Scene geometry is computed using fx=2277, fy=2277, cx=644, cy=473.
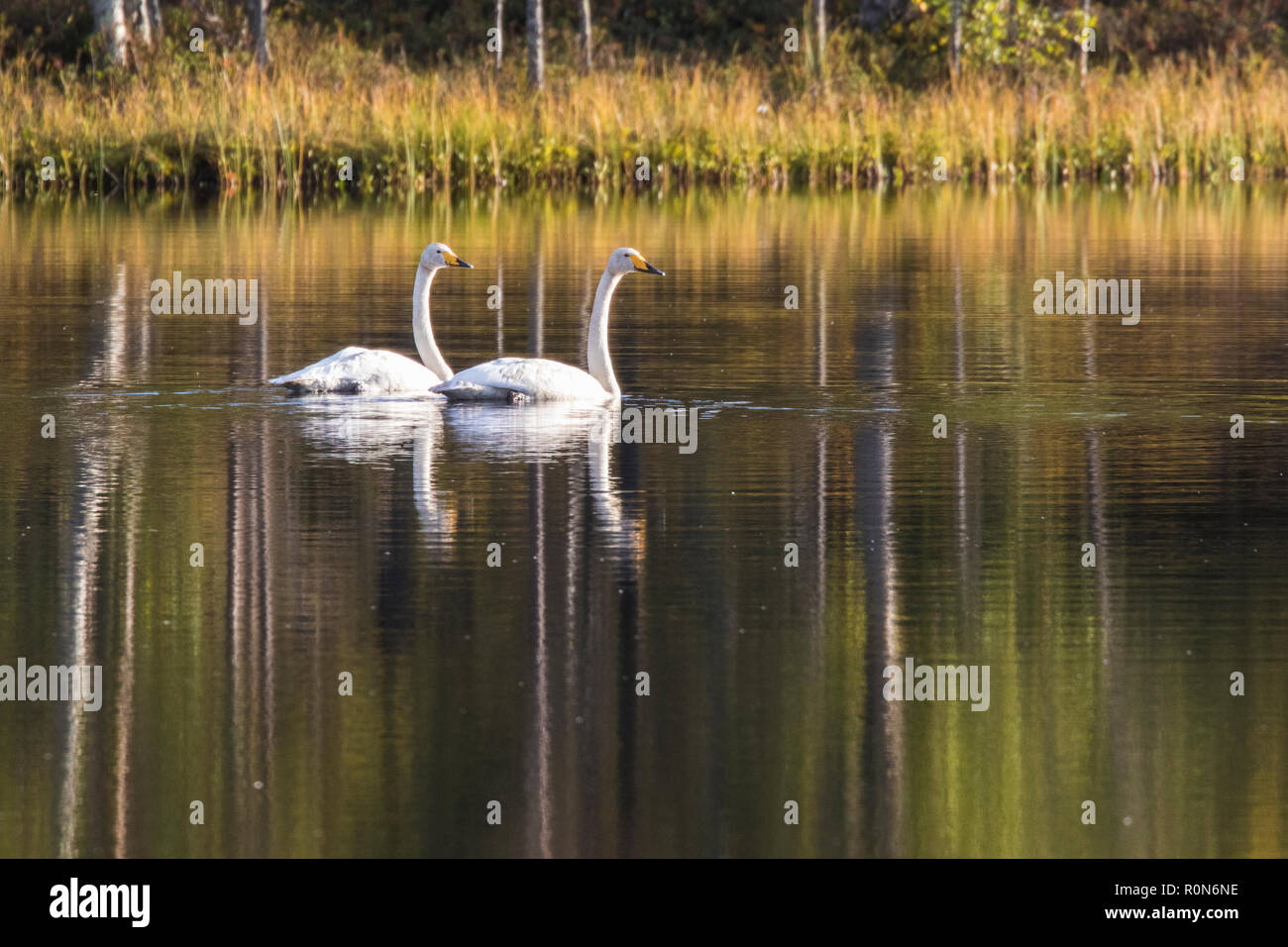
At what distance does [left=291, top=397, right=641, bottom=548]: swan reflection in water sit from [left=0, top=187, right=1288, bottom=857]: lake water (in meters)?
0.05

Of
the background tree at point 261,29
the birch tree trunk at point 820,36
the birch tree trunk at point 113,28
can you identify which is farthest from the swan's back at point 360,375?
the birch tree trunk at point 820,36

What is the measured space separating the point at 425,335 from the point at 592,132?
21909 mm

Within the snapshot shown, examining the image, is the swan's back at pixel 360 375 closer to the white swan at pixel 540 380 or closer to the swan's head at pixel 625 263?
the white swan at pixel 540 380

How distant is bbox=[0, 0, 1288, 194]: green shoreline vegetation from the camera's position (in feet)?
112

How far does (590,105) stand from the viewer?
36312 millimetres

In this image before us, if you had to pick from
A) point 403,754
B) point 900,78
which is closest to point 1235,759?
point 403,754

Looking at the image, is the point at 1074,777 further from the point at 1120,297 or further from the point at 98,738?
the point at 1120,297

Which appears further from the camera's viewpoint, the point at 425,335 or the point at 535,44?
the point at 535,44

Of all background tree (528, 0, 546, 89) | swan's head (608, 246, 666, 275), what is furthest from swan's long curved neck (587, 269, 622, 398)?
background tree (528, 0, 546, 89)

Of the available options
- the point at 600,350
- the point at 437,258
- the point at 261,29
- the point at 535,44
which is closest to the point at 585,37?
the point at 535,44

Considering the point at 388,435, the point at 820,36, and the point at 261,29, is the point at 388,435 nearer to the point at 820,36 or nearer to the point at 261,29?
the point at 261,29

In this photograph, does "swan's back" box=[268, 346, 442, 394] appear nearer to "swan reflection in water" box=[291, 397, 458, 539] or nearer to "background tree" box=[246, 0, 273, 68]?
"swan reflection in water" box=[291, 397, 458, 539]

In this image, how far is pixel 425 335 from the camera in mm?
14633
